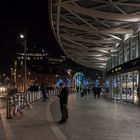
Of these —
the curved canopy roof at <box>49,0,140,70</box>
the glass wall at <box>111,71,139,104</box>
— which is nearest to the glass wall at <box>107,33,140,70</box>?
the curved canopy roof at <box>49,0,140,70</box>

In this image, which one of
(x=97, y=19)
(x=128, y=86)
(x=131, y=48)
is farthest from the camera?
(x=128, y=86)

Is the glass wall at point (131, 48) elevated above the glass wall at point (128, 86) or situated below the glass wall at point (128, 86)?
above

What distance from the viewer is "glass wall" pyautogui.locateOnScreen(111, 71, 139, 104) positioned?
3828 cm

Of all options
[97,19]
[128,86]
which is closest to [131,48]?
[97,19]

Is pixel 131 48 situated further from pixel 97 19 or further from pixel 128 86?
pixel 128 86

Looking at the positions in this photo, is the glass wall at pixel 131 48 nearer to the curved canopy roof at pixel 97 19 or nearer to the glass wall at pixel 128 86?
the curved canopy roof at pixel 97 19

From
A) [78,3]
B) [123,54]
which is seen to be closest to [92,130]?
[78,3]

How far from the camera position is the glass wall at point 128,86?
38.3 m

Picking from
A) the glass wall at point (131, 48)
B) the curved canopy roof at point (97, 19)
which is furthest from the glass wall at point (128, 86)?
the curved canopy roof at point (97, 19)

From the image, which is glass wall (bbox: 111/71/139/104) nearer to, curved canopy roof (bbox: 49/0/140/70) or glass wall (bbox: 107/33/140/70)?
glass wall (bbox: 107/33/140/70)

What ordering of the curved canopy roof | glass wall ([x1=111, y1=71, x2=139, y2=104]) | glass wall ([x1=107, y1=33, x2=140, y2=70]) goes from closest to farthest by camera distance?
the curved canopy roof
glass wall ([x1=107, y1=33, x2=140, y2=70])
glass wall ([x1=111, y1=71, x2=139, y2=104])

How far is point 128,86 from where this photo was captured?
42.3 meters

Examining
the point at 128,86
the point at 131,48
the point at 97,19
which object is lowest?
the point at 128,86

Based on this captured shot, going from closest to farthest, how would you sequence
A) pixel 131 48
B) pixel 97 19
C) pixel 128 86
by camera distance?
1. pixel 131 48
2. pixel 97 19
3. pixel 128 86
